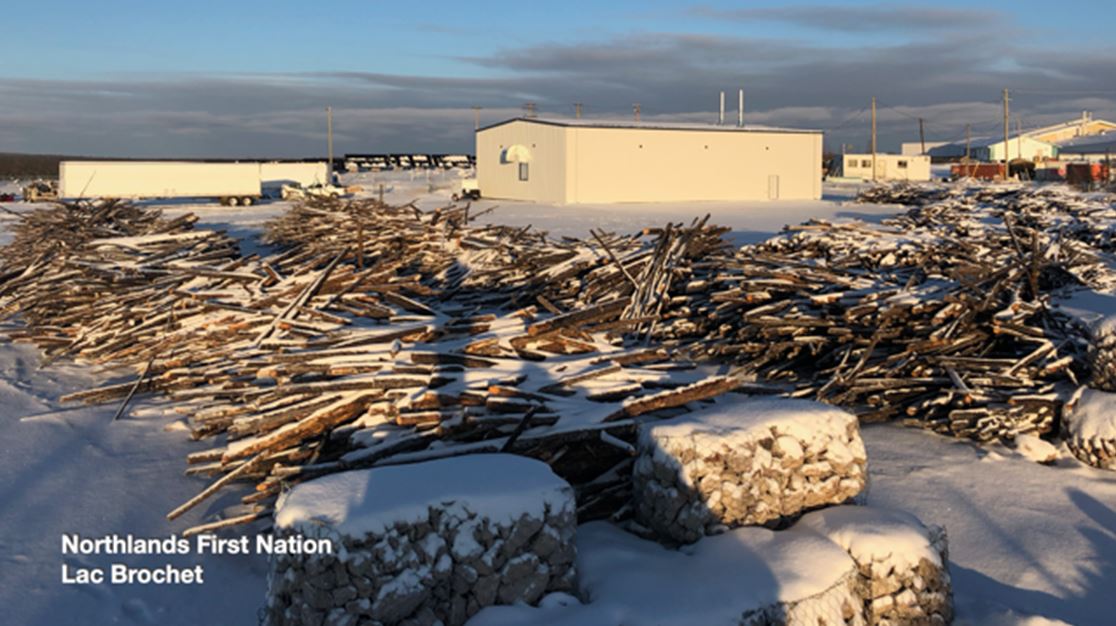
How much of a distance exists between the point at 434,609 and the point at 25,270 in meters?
12.6

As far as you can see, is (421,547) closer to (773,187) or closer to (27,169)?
(773,187)

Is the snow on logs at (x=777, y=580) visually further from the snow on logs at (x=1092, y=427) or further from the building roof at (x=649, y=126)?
the building roof at (x=649, y=126)

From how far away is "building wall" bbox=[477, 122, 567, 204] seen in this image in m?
40.4

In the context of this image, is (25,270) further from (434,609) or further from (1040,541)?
(1040,541)

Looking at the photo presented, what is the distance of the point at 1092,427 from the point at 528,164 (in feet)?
126

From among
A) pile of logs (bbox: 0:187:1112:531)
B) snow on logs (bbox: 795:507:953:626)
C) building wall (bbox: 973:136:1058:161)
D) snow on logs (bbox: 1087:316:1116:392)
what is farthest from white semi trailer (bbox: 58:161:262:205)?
building wall (bbox: 973:136:1058:161)

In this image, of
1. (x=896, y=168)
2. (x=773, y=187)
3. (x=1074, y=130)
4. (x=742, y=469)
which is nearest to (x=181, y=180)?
(x=773, y=187)

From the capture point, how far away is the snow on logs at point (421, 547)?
3.56 metres

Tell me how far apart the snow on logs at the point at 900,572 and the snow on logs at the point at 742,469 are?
0.37 m

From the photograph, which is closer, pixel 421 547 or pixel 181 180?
pixel 421 547

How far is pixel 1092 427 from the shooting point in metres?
6.20

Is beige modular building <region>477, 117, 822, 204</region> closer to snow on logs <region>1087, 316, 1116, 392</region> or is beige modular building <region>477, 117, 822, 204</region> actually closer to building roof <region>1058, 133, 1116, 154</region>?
snow on logs <region>1087, 316, 1116, 392</region>

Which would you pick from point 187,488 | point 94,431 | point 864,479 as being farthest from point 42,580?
point 864,479

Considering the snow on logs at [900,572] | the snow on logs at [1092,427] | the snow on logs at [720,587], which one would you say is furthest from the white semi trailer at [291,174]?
the snow on logs at [900,572]
